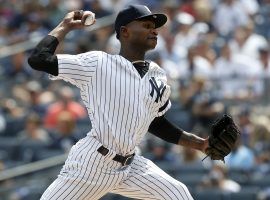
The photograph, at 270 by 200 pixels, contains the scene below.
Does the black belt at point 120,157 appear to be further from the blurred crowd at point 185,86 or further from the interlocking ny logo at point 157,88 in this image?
the blurred crowd at point 185,86

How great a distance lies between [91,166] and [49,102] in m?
6.25

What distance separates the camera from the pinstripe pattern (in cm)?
534

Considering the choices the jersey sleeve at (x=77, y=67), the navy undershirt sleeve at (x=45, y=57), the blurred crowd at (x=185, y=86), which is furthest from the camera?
the blurred crowd at (x=185, y=86)

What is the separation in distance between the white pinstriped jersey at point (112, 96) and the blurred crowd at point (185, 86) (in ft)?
13.1

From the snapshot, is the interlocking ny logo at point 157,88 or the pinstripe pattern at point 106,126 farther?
the interlocking ny logo at point 157,88

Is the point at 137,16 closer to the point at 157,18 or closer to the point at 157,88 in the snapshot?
the point at 157,18

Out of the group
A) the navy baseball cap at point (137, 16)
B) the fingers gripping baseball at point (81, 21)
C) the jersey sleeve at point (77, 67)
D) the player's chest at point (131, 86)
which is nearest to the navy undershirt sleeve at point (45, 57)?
the jersey sleeve at point (77, 67)

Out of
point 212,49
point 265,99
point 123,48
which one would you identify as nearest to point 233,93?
point 265,99

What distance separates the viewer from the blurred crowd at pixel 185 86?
10125mm

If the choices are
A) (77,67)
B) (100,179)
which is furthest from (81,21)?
(100,179)

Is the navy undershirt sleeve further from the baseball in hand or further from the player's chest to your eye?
the player's chest

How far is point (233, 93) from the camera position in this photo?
1093 centimetres

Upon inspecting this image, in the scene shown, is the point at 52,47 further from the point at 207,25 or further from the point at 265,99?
the point at 207,25

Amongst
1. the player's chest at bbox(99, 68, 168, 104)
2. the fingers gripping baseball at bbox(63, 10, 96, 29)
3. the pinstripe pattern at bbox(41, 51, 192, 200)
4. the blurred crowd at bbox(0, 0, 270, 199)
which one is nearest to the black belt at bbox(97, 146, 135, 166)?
the pinstripe pattern at bbox(41, 51, 192, 200)
